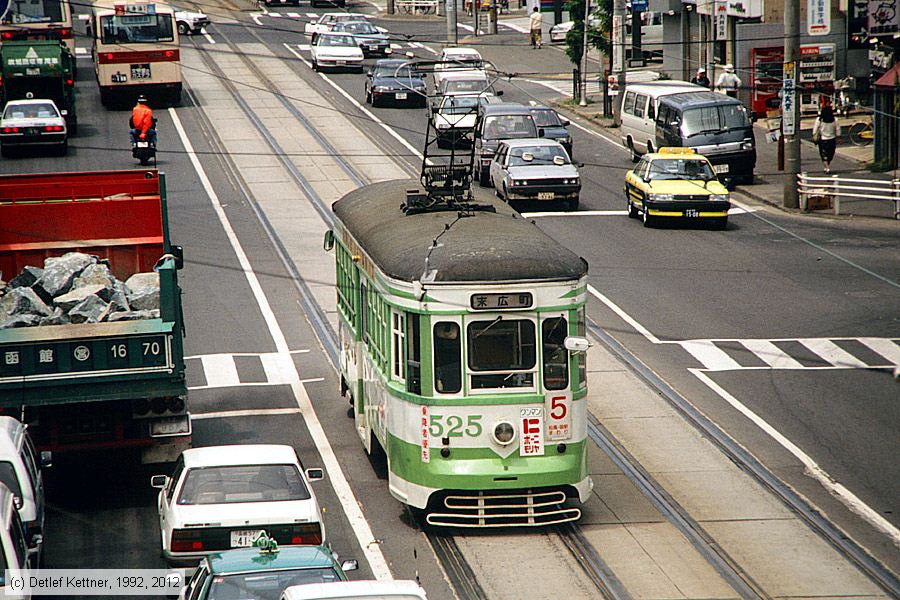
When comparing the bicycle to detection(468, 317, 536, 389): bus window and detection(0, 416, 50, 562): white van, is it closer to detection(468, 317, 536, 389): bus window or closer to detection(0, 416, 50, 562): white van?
detection(468, 317, 536, 389): bus window

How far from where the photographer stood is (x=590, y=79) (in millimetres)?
55719

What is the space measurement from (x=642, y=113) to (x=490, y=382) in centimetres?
2551

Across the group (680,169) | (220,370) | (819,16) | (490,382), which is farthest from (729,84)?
(490,382)

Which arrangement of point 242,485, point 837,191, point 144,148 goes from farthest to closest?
point 144,148, point 837,191, point 242,485

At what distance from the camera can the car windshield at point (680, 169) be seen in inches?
1237

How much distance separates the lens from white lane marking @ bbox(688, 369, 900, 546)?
14.8m

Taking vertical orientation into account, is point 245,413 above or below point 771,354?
below

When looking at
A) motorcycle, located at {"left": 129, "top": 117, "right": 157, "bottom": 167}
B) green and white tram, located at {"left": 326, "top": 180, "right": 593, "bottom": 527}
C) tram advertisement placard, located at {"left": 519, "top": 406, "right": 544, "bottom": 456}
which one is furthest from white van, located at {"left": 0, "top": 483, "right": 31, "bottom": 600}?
motorcycle, located at {"left": 129, "top": 117, "right": 157, "bottom": 167}

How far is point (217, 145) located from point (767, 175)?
51.8 ft

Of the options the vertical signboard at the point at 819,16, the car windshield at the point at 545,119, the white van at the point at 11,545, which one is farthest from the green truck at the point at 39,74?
the white van at the point at 11,545

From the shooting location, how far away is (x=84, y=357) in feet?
49.4

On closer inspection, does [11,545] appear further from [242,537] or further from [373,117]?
[373,117]

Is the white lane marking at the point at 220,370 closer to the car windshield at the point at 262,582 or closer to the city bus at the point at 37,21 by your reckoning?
the car windshield at the point at 262,582

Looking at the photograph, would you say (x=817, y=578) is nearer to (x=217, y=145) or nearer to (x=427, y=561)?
(x=427, y=561)
